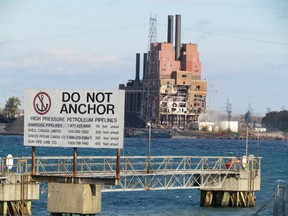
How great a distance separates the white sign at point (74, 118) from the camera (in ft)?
154

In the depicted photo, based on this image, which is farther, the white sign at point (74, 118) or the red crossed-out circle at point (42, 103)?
the red crossed-out circle at point (42, 103)

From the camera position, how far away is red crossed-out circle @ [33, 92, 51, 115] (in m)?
48.2

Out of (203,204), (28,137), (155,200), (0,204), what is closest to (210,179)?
(203,204)

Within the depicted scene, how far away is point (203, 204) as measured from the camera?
70125 mm

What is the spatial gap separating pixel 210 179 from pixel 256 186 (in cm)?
335

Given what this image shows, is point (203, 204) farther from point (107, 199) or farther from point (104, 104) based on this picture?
point (104, 104)

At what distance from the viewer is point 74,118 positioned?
4747 cm

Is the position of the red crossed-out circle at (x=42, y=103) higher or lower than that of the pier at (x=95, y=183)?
higher

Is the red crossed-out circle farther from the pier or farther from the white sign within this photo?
the pier

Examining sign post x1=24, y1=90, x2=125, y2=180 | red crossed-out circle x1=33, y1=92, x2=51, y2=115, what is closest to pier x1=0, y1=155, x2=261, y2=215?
sign post x1=24, y1=90, x2=125, y2=180

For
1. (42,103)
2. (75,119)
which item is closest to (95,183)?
(75,119)

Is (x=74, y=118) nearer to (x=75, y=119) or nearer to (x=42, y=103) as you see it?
(x=75, y=119)

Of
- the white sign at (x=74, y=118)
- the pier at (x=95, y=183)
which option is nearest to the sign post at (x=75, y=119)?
the white sign at (x=74, y=118)

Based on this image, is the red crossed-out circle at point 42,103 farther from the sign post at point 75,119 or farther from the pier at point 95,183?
the pier at point 95,183
